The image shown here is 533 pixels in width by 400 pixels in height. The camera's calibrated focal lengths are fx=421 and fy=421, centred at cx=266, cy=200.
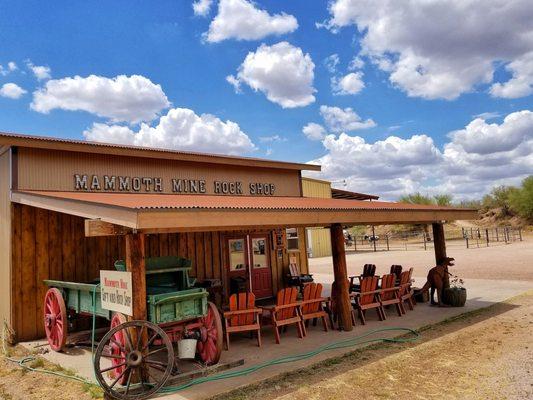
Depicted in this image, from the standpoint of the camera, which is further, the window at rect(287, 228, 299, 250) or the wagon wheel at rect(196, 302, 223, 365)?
the window at rect(287, 228, 299, 250)

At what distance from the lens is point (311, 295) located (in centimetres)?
793

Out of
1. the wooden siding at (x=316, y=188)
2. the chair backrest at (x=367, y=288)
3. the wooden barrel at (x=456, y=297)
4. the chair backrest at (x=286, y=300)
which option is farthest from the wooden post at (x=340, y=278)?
the wooden siding at (x=316, y=188)

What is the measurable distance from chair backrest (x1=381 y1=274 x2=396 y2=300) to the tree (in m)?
46.8

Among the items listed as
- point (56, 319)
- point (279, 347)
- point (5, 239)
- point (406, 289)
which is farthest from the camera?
point (406, 289)

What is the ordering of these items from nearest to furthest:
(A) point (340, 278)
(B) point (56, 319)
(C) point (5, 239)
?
1. (B) point (56, 319)
2. (A) point (340, 278)
3. (C) point (5, 239)

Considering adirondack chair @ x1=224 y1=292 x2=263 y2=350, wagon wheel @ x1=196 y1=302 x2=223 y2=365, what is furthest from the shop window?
wagon wheel @ x1=196 y1=302 x2=223 y2=365

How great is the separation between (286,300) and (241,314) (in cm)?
89

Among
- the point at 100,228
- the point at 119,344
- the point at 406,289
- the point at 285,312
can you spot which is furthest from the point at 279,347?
the point at 406,289

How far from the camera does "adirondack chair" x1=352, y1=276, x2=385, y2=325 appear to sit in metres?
8.55

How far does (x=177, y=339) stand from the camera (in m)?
5.98

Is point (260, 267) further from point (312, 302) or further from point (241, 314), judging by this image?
point (241, 314)

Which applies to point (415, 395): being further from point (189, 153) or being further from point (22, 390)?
point (189, 153)

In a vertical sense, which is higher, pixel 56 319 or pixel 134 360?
pixel 56 319

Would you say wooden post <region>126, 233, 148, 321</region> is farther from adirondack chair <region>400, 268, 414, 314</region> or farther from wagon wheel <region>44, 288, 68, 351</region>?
adirondack chair <region>400, 268, 414, 314</region>
